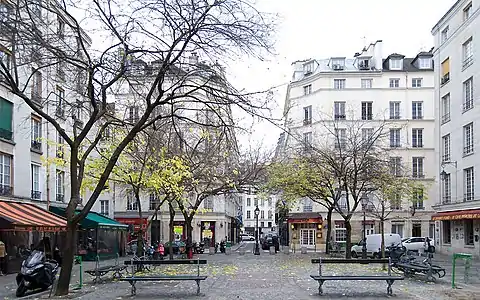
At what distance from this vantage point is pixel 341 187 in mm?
34062

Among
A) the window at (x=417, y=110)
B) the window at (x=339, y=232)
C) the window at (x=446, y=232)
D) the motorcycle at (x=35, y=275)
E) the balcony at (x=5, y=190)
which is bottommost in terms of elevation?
the window at (x=339, y=232)

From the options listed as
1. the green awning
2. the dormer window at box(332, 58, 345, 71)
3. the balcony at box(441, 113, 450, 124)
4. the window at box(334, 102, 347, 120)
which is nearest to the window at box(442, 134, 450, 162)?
the balcony at box(441, 113, 450, 124)

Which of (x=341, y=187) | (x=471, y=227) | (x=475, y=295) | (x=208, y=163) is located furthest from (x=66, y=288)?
(x=471, y=227)

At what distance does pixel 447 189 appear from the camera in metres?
43.5

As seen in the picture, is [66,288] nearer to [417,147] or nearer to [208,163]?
[208,163]

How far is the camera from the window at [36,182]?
104 feet

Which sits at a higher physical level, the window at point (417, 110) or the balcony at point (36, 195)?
the window at point (417, 110)

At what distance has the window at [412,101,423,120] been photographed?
201 ft

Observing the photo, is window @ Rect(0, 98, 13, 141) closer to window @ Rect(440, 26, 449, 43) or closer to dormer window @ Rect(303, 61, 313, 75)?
window @ Rect(440, 26, 449, 43)

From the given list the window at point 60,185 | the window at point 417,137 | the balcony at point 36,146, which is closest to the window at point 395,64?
the window at point 417,137

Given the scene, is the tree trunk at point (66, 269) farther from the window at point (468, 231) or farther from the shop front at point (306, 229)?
the shop front at point (306, 229)

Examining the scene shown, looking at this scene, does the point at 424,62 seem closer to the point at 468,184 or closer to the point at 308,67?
the point at 308,67

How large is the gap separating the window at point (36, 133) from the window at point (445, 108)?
91.7ft

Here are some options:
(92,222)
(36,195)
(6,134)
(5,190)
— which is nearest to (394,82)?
(92,222)
